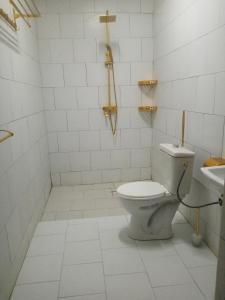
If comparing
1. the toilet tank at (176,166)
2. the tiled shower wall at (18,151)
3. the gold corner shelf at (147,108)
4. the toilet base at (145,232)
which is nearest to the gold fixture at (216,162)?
the toilet tank at (176,166)

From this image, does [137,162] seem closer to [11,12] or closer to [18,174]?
[18,174]

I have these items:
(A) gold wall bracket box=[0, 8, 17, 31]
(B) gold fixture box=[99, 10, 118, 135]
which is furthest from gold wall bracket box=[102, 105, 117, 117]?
(A) gold wall bracket box=[0, 8, 17, 31]

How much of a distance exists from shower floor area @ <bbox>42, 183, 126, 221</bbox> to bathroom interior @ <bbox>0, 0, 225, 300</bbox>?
0.8 inches

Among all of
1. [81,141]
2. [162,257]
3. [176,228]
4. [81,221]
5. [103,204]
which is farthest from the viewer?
[81,141]

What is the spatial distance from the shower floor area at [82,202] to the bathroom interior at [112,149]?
2 centimetres

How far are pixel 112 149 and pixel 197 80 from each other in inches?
64.3

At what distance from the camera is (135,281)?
162 cm

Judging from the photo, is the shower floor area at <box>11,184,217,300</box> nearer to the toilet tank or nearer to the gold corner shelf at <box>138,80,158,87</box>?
the toilet tank

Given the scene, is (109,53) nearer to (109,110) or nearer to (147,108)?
(109,110)

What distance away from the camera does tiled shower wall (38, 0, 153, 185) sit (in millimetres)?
2918

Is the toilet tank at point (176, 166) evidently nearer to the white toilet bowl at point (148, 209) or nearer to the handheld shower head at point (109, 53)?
the white toilet bowl at point (148, 209)

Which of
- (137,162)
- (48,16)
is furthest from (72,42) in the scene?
(137,162)

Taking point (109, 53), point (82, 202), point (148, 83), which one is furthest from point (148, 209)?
point (109, 53)

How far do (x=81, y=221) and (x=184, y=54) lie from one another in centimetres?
187
